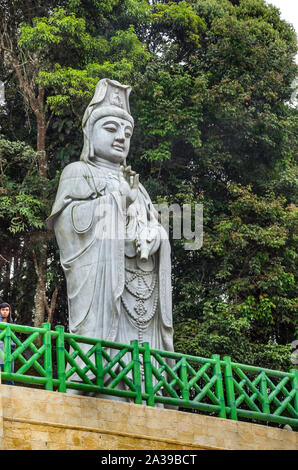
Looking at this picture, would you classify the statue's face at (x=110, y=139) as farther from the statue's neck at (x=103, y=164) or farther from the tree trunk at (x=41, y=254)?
the tree trunk at (x=41, y=254)

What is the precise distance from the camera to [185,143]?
Answer: 19.5m

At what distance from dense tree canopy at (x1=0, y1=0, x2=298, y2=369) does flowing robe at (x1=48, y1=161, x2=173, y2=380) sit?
4.52 metres

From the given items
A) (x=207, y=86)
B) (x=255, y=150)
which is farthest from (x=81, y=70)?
(x=255, y=150)

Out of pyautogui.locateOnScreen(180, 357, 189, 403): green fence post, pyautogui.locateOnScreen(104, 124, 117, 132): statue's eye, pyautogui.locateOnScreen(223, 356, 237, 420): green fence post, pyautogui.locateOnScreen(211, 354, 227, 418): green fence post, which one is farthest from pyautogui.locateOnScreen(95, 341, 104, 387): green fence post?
pyautogui.locateOnScreen(104, 124, 117, 132): statue's eye

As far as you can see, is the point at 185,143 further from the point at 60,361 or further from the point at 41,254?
the point at 60,361

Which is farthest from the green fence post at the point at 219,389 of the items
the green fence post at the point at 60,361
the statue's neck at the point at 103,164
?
the statue's neck at the point at 103,164

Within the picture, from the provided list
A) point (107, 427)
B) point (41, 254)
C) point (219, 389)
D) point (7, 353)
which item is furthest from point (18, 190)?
point (107, 427)

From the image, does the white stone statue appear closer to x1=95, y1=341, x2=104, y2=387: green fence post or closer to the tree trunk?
x1=95, y1=341, x2=104, y2=387: green fence post

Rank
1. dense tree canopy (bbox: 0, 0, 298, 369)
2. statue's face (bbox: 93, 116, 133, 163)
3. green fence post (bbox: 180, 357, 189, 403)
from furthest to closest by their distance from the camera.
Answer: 1. dense tree canopy (bbox: 0, 0, 298, 369)
2. statue's face (bbox: 93, 116, 133, 163)
3. green fence post (bbox: 180, 357, 189, 403)

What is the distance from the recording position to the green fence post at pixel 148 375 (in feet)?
36.9

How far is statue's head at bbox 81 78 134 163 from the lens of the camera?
13125mm

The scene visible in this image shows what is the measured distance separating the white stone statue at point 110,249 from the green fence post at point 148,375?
0.57 metres

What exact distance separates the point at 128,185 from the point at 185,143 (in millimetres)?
7069

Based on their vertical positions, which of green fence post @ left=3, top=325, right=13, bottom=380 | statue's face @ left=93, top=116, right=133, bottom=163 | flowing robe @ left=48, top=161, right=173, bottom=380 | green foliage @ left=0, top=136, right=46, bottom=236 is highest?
green foliage @ left=0, top=136, right=46, bottom=236
